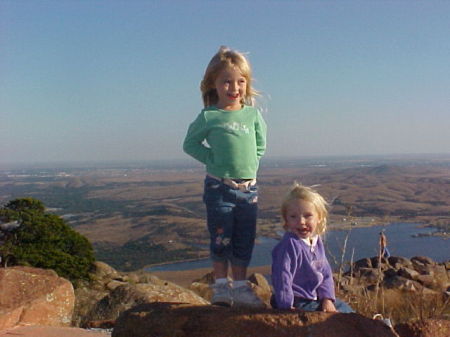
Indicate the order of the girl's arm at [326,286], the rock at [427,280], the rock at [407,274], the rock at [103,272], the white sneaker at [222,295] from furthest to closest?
the rock at [103,272] → the rock at [407,274] → the rock at [427,280] → the white sneaker at [222,295] → the girl's arm at [326,286]

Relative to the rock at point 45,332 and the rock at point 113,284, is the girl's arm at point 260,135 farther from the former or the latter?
the rock at point 113,284

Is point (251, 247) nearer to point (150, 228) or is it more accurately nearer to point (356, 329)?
point (356, 329)

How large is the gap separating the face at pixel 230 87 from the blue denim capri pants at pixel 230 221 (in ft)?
2.06

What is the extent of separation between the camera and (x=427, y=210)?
39719 mm

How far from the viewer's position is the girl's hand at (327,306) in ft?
10.2

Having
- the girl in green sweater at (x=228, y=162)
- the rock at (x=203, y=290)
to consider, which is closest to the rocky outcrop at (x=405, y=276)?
the rock at (x=203, y=290)

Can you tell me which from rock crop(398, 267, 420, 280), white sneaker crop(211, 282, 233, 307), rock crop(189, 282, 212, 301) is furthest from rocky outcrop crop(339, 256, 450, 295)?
white sneaker crop(211, 282, 233, 307)

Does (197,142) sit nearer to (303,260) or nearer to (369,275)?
(303,260)

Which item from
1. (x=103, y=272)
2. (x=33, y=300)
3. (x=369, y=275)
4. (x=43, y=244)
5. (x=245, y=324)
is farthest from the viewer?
(x=103, y=272)

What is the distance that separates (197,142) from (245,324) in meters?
1.60

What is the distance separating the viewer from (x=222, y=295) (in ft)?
11.6

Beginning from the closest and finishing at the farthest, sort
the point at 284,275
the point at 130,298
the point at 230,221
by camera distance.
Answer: the point at 284,275, the point at 230,221, the point at 130,298

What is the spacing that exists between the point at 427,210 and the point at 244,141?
130ft

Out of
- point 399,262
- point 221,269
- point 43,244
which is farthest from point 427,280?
point 43,244
